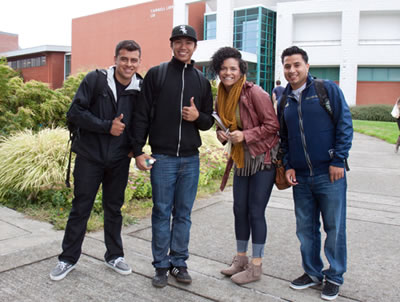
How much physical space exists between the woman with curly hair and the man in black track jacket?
2.57 feet

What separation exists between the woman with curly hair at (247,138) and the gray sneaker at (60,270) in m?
1.42

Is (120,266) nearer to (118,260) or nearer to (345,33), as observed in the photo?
(118,260)

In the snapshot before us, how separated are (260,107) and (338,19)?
37.1 metres

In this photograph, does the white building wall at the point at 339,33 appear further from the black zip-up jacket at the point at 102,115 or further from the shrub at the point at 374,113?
the black zip-up jacket at the point at 102,115

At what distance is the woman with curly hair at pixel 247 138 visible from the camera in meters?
3.39

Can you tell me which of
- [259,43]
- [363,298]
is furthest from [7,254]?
[259,43]

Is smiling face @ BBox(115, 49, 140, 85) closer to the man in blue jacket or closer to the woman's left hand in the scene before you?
the woman's left hand

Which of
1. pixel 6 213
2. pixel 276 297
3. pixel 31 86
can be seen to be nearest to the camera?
pixel 276 297

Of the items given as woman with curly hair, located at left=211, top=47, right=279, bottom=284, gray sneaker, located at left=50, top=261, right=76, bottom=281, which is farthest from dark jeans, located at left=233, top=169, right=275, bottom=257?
gray sneaker, located at left=50, top=261, right=76, bottom=281

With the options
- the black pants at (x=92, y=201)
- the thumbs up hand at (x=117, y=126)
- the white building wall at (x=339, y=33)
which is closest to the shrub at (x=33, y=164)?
the black pants at (x=92, y=201)

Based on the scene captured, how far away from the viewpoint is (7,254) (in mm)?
3895

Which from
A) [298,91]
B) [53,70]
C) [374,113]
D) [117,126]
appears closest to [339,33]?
[374,113]

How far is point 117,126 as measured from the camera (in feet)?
11.2

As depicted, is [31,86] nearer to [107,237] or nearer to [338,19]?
[107,237]
